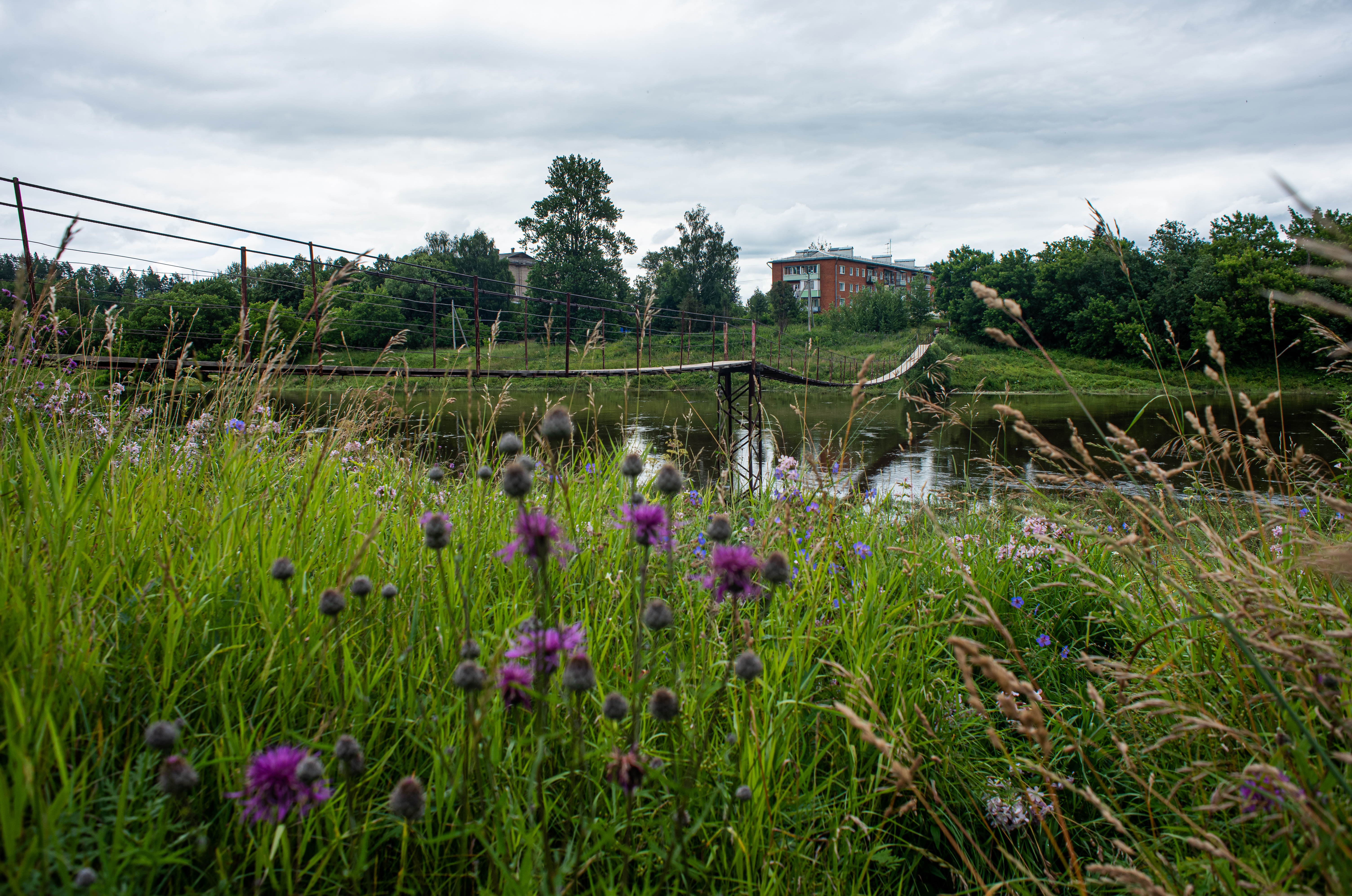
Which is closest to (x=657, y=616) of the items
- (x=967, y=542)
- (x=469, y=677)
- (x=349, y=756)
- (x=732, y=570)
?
(x=732, y=570)

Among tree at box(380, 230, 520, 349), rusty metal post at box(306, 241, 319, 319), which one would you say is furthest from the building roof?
rusty metal post at box(306, 241, 319, 319)

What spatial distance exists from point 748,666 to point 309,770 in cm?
49

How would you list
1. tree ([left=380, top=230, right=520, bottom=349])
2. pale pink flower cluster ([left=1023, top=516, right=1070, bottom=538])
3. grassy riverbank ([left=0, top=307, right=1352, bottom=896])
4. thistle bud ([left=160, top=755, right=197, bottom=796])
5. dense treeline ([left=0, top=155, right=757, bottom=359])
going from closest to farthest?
thistle bud ([left=160, top=755, right=197, bottom=796]) → grassy riverbank ([left=0, top=307, right=1352, bottom=896]) → pale pink flower cluster ([left=1023, top=516, right=1070, bottom=538]) → dense treeline ([left=0, top=155, right=757, bottom=359]) → tree ([left=380, top=230, right=520, bottom=349])

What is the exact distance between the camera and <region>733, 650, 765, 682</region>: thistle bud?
0.79 metres

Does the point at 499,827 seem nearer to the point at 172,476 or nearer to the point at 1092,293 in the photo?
the point at 172,476

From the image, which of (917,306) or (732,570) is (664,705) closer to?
(732,570)

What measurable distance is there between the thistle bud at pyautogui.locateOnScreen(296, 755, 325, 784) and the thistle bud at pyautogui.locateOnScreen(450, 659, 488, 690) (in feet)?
0.50

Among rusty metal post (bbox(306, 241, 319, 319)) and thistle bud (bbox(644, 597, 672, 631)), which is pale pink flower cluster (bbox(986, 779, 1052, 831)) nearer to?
thistle bud (bbox(644, 597, 672, 631))

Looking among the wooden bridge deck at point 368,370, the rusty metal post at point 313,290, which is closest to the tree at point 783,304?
the wooden bridge deck at point 368,370

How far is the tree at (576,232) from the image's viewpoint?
3609cm

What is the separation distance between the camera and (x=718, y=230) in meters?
47.0

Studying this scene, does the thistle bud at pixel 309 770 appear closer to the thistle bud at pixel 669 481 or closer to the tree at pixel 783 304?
the thistle bud at pixel 669 481

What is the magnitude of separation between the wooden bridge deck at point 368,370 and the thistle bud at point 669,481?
75 cm

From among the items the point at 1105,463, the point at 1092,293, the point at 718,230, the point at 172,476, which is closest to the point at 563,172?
the point at 718,230
